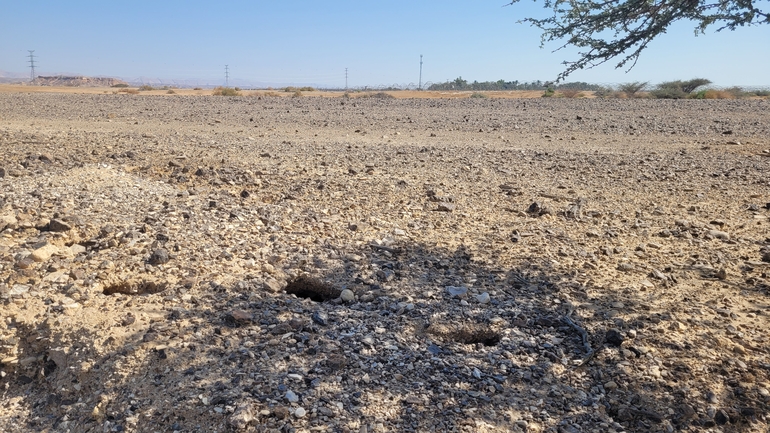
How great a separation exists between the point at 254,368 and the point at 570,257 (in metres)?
2.90

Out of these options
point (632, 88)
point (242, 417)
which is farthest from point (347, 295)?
point (632, 88)

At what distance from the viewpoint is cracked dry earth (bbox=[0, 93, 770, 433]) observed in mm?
3189

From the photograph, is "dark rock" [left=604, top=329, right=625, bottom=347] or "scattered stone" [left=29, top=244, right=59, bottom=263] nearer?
"dark rock" [left=604, top=329, right=625, bottom=347]

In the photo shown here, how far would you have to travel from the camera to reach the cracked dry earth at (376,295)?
3.19m

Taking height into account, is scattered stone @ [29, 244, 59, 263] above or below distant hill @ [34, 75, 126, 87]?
below

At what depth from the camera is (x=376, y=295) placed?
4.34m

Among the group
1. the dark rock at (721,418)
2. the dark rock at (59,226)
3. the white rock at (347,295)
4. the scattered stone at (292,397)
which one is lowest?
the dark rock at (721,418)

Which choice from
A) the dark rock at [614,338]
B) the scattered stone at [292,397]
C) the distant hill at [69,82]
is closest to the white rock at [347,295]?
the scattered stone at [292,397]

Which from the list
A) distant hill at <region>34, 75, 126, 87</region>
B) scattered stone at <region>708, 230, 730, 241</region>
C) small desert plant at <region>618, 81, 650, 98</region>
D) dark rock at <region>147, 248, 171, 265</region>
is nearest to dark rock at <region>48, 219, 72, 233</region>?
dark rock at <region>147, 248, 171, 265</region>

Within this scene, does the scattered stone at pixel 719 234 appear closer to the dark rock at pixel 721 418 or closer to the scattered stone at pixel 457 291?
the scattered stone at pixel 457 291

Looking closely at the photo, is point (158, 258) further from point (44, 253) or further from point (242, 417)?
point (242, 417)

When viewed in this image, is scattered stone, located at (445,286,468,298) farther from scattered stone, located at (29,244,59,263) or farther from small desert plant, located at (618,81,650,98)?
small desert plant, located at (618,81,650,98)

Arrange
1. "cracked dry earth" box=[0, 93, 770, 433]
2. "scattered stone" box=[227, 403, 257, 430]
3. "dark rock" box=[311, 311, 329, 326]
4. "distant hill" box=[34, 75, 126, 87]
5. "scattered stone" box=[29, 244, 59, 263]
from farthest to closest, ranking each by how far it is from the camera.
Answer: "distant hill" box=[34, 75, 126, 87] → "scattered stone" box=[29, 244, 59, 263] → "dark rock" box=[311, 311, 329, 326] → "cracked dry earth" box=[0, 93, 770, 433] → "scattered stone" box=[227, 403, 257, 430]

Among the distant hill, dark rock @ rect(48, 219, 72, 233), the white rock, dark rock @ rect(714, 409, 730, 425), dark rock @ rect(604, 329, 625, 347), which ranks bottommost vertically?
dark rock @ rect(714, 409, 730, 425)
